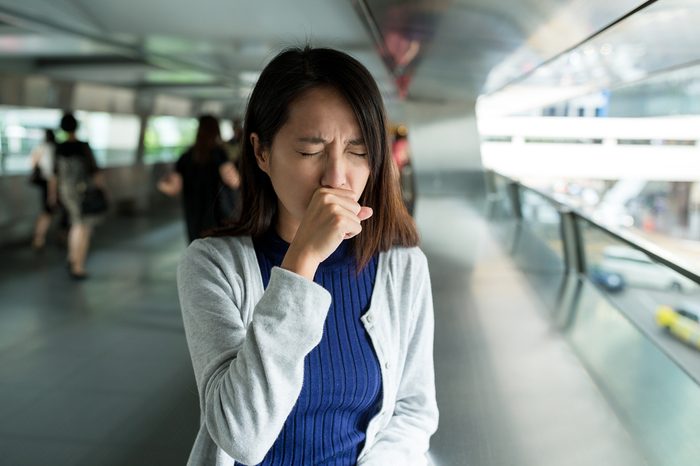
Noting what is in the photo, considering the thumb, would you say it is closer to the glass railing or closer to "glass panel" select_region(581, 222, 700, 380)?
the glass railing

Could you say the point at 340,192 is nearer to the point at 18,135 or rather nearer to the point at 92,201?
the point at 92,201

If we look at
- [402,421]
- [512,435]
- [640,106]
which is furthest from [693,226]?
[402,421]

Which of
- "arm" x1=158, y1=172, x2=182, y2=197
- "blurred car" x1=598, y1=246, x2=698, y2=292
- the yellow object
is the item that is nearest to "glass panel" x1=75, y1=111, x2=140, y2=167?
"arm" x1=158, y1=172, x2=182, y2=197

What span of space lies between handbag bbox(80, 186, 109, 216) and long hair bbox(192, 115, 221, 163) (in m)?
2.99

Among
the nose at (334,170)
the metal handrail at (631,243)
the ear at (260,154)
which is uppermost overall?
the ear at (260,154)

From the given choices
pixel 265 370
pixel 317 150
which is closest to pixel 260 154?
pixel 317 150

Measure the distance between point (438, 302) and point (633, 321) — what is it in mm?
1848

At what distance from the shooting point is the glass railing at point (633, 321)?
365 cm

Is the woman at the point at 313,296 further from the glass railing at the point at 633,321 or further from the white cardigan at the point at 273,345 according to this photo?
the glass railing at the point at 633,321

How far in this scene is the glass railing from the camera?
3.65m

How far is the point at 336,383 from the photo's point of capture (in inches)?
58.8

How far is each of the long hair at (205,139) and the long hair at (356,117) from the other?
178 inches

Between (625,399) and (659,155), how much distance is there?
59.2 ft

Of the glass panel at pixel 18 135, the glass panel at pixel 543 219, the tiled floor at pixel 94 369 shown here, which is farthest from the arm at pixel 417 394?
the glass panel at pixel 18 135
